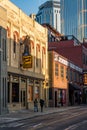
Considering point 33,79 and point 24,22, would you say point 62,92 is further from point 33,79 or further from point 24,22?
point 24,22

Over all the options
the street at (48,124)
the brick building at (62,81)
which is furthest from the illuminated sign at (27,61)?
the street at (48,124)

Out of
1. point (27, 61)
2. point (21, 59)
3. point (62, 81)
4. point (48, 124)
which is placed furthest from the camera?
point (62, 81)

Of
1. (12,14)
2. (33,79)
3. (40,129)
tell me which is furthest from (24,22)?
(40,129)

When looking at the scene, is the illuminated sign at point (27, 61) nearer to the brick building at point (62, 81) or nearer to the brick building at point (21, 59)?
the brick building at point (21, 59)

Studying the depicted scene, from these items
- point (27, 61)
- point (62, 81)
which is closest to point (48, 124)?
point (27, 61)

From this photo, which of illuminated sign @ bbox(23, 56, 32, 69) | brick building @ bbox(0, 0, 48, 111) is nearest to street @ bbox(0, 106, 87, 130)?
brick building @ bbox(0, 0, 48, 111)

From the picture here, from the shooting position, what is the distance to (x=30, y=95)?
49938 mm

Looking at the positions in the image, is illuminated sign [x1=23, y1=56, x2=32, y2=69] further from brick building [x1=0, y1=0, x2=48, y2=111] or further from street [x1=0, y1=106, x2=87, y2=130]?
street [x1=0, y1=106, x2=87, y2=130]

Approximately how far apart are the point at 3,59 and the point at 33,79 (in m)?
12.1

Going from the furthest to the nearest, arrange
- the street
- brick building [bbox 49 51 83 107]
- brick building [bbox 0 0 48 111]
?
brick building [bbox 49 51 83 107] → brick building [bbox 0 0 48 111] → the street

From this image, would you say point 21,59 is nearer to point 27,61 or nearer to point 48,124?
point 27,61

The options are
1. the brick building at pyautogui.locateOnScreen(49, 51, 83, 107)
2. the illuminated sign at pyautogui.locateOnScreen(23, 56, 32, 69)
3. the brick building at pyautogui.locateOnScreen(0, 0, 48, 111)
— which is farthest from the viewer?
the brick building at pyautogui.locateOnScreen(49, 51, 83, 107)

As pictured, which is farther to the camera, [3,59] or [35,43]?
[35,43]

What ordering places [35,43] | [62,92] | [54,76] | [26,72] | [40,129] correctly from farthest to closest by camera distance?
[62,92] → [54,76] → [35,43] → [26,72] → [40,129]
